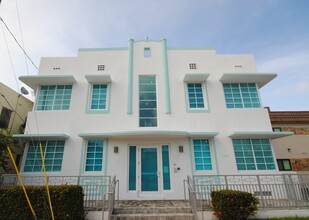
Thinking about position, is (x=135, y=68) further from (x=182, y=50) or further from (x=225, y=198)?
(x=225, y=198)

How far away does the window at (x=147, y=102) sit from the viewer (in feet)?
28.7

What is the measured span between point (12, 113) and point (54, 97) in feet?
10.2

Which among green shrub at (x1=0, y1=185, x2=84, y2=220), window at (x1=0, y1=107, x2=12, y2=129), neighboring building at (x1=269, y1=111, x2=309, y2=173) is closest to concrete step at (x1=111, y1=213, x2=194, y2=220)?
green shrub at (x1=0, y1=185, x2=84, y2=220)

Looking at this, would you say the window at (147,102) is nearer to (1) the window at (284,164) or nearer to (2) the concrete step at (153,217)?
(2) the concrete step at (153,217)

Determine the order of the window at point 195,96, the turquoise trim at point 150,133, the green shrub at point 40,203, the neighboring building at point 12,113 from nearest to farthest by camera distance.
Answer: the green shrub at point 40,203 → the turquoise trim at point 150,133 → the window at point 195,96 → the neighboring building at point 12,113

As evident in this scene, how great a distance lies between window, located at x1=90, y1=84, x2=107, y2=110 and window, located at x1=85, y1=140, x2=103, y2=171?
1.94 meters

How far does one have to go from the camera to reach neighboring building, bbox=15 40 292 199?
7.81 m

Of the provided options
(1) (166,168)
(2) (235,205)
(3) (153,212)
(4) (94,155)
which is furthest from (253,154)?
(4) (94,155)

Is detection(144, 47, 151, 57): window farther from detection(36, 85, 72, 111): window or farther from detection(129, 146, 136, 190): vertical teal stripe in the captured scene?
detection(129, 146, 136, 190): vertical teal stripe

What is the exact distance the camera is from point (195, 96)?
9.25m

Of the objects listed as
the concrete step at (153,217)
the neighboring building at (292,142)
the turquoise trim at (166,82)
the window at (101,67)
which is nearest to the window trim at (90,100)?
the window at (101,67)

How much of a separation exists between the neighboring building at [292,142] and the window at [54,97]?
574 inches

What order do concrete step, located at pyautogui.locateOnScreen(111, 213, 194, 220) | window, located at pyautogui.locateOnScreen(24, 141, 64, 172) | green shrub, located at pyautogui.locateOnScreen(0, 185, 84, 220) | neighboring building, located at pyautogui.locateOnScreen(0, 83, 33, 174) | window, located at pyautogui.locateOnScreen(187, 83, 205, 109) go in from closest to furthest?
green shrub, located at pyautogui.locateOnScreen(0, 185, 84, 220), concrete step, located at pyautogui.locateOnScreen(111, 213, 194, 220), window, located at pyautogui.locateOnScreen(24, 141, 64, 172), window, located at pyautogui.locateOnScreen(187, 83, 205, 109), neighboring building, located at pyautogui.locateOnScreen(0, 83, 33, 174)

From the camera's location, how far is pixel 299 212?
18.7 feet
